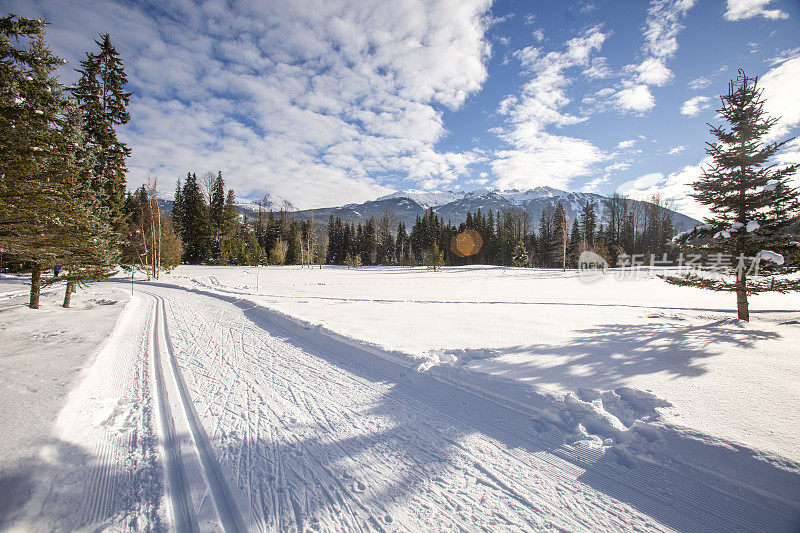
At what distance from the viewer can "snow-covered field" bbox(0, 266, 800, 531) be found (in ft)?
6.93

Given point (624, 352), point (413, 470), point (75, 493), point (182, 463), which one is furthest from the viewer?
point (624, 352)

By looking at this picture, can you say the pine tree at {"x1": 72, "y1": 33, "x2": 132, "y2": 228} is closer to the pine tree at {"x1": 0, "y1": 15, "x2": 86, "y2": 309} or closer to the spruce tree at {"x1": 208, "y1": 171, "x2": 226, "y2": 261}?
the pine tree at {"x1": 0, "y1": 15, "x2": 86, "y2": 309}

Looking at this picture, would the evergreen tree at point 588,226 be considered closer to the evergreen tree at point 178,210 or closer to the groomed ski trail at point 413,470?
the groomed ski trail at point 413,470

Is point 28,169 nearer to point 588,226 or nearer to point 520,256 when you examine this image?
point 520,256

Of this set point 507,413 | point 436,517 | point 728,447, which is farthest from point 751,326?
point 436,517

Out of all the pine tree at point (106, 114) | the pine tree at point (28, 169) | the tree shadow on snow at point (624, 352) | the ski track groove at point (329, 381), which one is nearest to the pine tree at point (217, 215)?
the pine tree at point (106, 114)

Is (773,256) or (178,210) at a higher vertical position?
(178,210)

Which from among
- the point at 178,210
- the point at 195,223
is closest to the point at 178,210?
the point at 178,210

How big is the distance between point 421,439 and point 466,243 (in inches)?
2511

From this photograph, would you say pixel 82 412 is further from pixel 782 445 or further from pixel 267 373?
pixel 782 445

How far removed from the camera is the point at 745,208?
27.5 ft

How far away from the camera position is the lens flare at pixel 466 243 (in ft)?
208

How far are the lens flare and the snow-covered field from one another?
58.6m

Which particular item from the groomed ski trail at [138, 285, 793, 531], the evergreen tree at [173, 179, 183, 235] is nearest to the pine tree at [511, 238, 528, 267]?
Result: the groomed ski trail at [138, 285, 793, 531]
